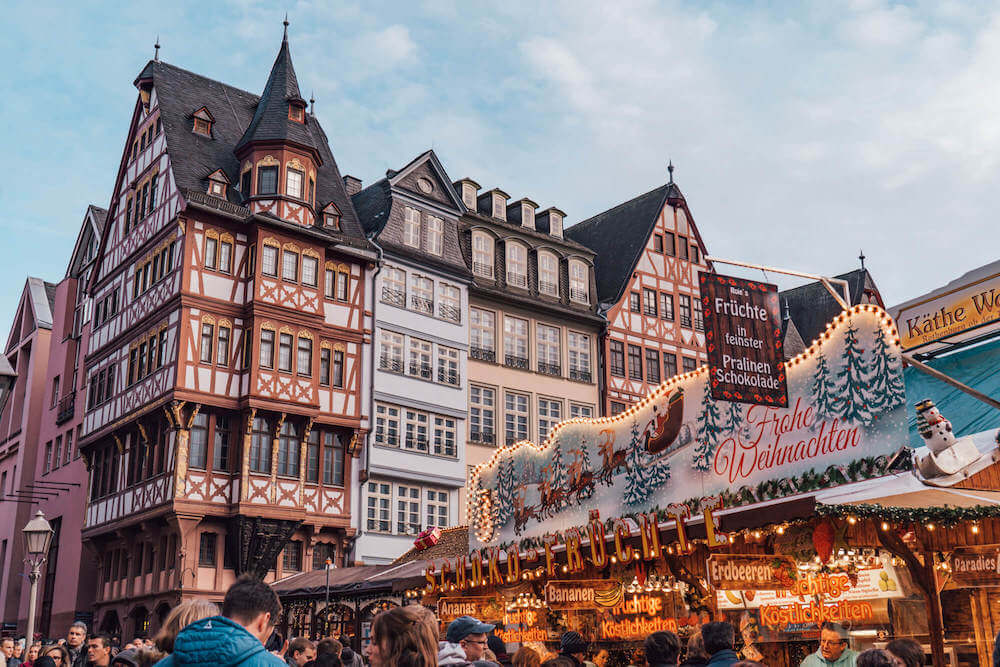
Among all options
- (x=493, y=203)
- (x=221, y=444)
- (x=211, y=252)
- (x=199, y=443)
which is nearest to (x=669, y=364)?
(x=493, y=203)

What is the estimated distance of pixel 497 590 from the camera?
19.3m

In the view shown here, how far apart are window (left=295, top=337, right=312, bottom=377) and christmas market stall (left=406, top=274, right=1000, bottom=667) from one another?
13167 millimetres

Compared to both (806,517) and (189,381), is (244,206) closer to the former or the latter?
(189,381)

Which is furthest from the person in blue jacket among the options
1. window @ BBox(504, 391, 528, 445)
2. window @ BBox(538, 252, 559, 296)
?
window @ BBox(538, 252, 559, 296)

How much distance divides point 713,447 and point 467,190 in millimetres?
22704

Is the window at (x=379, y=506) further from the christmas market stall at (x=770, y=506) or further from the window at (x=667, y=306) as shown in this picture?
the christmas market stall at (x=770, y=506)

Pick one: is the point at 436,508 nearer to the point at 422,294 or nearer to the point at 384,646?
the point at 422,294

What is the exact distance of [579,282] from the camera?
121 ft

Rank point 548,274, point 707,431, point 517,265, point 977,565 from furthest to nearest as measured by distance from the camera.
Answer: point 548,274 → point 517,265 → point 707,431 → point 977,565

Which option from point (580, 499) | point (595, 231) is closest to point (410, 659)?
point (580, 499)

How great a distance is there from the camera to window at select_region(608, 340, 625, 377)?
36438 millimetres

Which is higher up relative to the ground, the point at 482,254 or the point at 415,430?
the point at 482,254

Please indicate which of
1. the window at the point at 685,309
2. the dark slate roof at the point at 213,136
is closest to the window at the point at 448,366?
the dark slate roof at the point at 213,136

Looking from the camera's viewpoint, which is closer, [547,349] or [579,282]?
[547,349]
